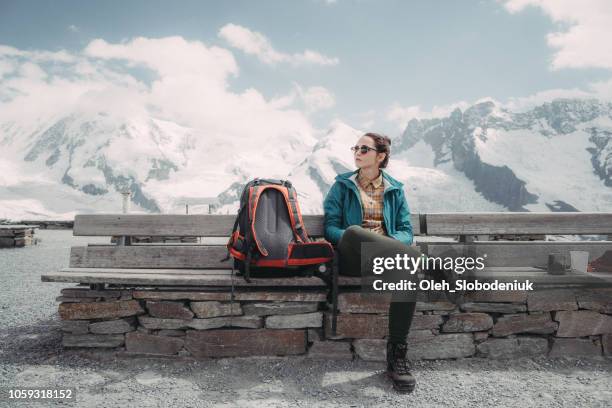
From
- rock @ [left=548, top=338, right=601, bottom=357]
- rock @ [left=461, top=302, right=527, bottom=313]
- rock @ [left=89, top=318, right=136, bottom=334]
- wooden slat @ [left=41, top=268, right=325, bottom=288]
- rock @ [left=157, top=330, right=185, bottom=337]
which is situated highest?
wooden slat @ [left=41, top=268, right=325, bottom=288]

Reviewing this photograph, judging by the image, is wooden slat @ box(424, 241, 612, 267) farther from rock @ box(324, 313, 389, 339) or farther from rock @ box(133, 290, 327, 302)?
rock @ box(133, 290, 327, 302)

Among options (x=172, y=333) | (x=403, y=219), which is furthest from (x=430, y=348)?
(x=172, y=333)

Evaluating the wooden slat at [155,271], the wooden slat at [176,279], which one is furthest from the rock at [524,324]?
the wooden slat at [155,271]

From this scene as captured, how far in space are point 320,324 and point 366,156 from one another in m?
1.64

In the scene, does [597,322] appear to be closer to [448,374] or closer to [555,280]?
[555,280]

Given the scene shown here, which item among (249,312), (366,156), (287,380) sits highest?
(366,156)

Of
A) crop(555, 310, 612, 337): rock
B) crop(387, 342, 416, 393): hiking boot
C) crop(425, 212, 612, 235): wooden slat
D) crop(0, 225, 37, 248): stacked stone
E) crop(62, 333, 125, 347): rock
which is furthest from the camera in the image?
crop(0, 225, 37, 248): stacked stone

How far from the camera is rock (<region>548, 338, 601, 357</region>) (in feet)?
12.9

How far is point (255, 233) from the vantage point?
349 centimetres

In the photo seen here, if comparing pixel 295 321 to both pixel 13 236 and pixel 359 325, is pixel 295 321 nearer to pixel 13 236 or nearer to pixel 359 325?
pixel 359 325

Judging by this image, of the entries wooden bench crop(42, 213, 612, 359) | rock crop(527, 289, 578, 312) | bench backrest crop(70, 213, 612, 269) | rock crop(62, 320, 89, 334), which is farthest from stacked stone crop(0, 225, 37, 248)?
rock crop(527, 289, 578, 312)

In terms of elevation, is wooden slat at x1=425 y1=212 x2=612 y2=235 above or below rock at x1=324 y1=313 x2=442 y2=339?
above

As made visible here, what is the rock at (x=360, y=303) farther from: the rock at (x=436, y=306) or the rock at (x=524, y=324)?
the rock at (x=524, y=324)

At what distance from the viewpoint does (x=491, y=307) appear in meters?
3.93
